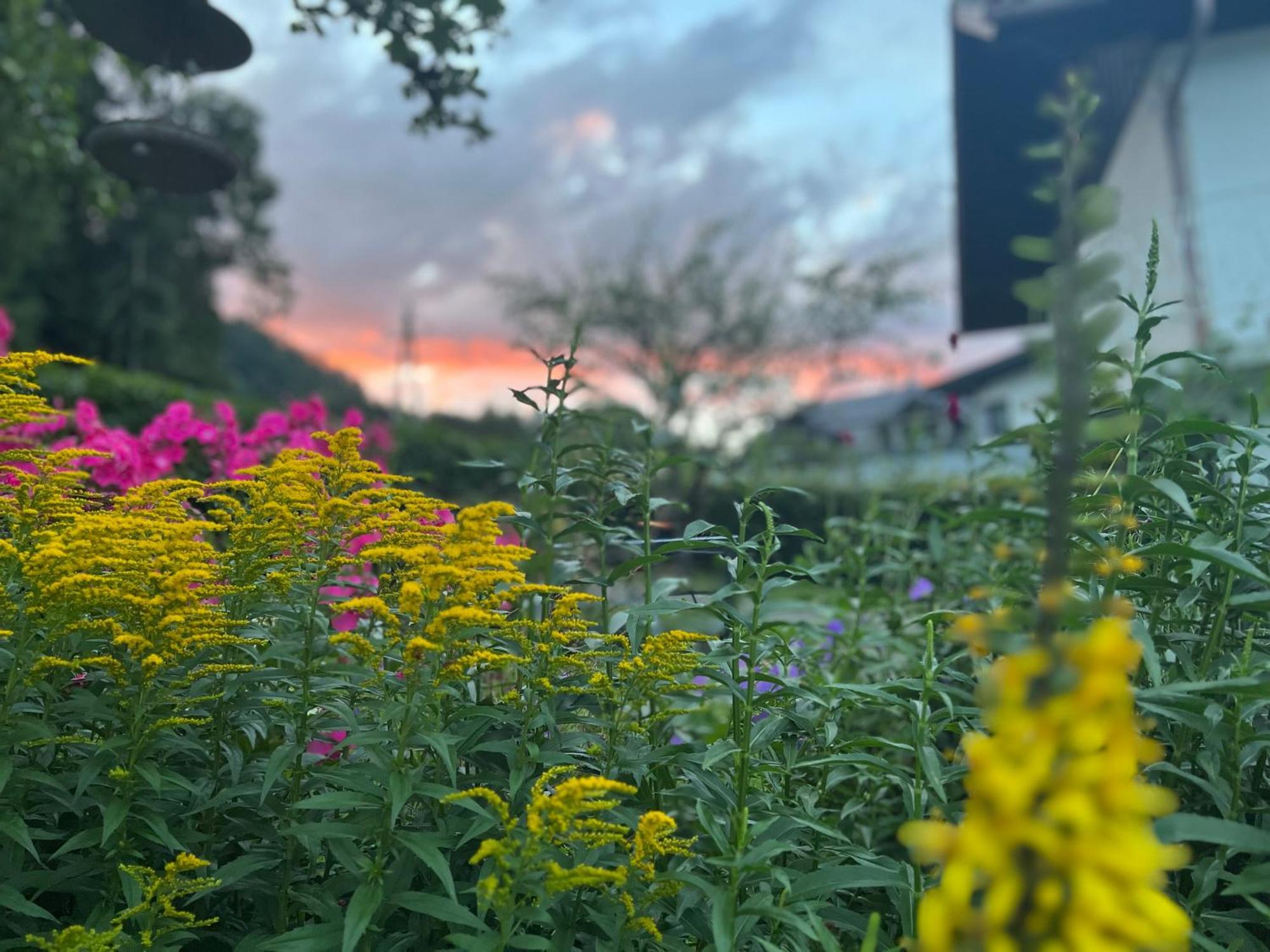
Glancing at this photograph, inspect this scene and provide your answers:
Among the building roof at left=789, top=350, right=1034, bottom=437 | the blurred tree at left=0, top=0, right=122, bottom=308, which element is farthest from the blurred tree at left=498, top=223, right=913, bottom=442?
the blurred tree at left=0, top=0, right=122, bottom=308

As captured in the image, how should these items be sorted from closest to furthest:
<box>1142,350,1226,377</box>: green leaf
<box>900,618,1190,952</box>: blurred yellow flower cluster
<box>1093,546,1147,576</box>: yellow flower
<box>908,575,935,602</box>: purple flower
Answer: <box>900,618,1190,952</box>: blurred yellow flower cluster → <box>1093,546,1147,576</box>: yellow flower → <box>1142,350,1226,377</box>: green leaf → <box>908,575,935,602</box>: purple flower

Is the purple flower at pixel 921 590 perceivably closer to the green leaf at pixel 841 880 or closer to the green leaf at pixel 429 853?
the green leaf at pixel 841 880

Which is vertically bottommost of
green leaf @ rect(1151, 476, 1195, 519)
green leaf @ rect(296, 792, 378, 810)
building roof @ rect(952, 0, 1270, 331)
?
green leaf @ rect(296, 792, 378, 810)

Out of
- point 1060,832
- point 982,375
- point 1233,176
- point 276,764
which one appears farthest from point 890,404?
point 1060,832

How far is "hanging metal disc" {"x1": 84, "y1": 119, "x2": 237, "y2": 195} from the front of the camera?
361 cm

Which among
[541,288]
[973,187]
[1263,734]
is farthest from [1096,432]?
[541,288]

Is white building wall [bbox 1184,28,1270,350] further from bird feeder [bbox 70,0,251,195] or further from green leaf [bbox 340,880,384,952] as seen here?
green leaf [bbox 340,880,384,952]

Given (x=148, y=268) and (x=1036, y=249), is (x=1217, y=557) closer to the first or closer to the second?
(x=1036, y=249)

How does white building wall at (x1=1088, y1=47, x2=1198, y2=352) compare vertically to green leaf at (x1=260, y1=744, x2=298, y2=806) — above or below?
above

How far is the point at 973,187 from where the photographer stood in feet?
37.1

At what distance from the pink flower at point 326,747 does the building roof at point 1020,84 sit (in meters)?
8.03

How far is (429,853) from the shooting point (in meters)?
1.35

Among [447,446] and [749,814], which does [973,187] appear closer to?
[447,446]

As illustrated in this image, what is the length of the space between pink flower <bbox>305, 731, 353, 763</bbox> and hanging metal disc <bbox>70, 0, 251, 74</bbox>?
2964 millimetres
